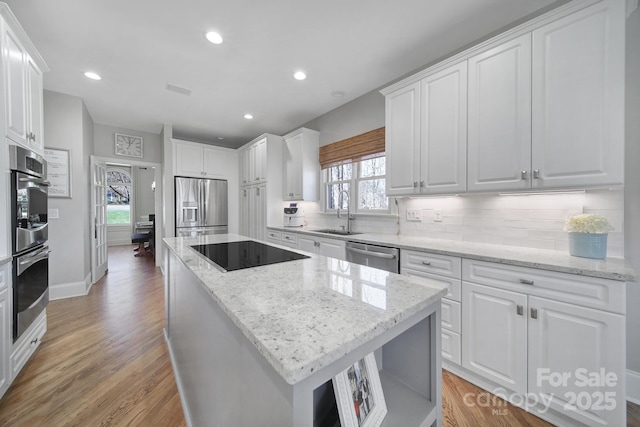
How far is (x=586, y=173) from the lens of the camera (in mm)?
1458

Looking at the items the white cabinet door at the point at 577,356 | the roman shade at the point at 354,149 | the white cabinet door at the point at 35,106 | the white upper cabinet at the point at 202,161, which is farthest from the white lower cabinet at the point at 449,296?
the white upper cabinet at the point at 202,161

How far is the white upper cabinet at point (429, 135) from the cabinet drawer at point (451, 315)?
2.87 feet

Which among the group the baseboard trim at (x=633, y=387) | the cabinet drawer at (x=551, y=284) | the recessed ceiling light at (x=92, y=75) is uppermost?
the recessed ceiling light at (x=92, y=75)

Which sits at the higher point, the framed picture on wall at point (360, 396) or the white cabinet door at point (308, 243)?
the white cabinet door at point (308, 243)

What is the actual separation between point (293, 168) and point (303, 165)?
0.87 feet

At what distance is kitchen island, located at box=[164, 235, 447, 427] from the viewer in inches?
19.7

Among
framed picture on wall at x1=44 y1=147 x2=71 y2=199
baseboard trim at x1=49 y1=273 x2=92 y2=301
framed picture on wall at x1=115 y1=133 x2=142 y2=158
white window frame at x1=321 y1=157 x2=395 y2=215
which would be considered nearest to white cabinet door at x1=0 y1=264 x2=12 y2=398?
baseboard trim at x1=49 y1=273 x2=92 y2=301

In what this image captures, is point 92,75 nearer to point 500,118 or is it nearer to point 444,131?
point 444,131

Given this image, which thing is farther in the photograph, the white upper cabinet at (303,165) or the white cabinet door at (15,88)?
the white upper cabinet at (303,165)

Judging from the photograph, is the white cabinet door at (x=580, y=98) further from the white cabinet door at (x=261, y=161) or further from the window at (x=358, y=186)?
the white cabinet door at (x=261, y=161)

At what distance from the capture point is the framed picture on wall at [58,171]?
3180 millimetres

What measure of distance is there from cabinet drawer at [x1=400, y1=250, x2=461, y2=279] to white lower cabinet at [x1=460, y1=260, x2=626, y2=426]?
65 mm

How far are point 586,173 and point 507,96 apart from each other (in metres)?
0.69

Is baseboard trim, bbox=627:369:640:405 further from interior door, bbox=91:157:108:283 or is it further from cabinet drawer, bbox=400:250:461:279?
interior door, bbox=91:157:108:283
